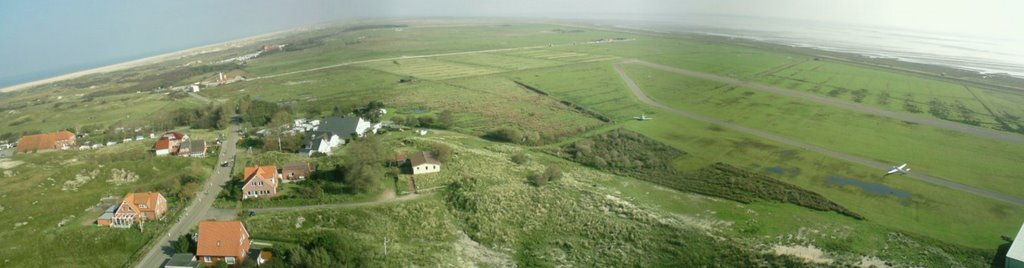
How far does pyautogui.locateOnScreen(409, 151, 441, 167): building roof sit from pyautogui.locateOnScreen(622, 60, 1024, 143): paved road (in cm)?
1317

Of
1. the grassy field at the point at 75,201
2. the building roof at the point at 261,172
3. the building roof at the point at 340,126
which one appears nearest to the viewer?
the grassy field at the point at 75,201

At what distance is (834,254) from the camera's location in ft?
35.2

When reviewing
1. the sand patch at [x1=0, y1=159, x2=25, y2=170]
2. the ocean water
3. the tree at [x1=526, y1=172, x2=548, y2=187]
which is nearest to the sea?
the ocean water

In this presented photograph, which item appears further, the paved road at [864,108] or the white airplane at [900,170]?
the paved road at [864,108]

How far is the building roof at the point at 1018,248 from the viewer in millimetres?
9643

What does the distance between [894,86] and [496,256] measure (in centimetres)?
2732

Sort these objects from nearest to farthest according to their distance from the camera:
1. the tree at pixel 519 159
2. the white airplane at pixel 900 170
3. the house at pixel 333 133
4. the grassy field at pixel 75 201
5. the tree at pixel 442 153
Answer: the grassy field at pixel 75 201 → the white airplane at pixel 900 170 → the tree at pixel 442 153 → the tree at pixel 519 159 → the house at pixel 333 133

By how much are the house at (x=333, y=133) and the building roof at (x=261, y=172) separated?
350 centimetres

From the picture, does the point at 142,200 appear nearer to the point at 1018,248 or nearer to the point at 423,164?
the point at 423,164

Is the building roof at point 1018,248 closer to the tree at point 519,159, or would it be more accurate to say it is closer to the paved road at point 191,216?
the tree at point 519,159

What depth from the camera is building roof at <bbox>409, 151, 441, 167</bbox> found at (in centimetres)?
1563

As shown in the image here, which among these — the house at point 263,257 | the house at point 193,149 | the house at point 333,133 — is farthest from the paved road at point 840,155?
the house at point 193,149

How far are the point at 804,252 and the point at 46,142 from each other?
27.7 metres

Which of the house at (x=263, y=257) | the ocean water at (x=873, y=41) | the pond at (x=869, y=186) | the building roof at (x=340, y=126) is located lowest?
the house at (x=263, y=257)
